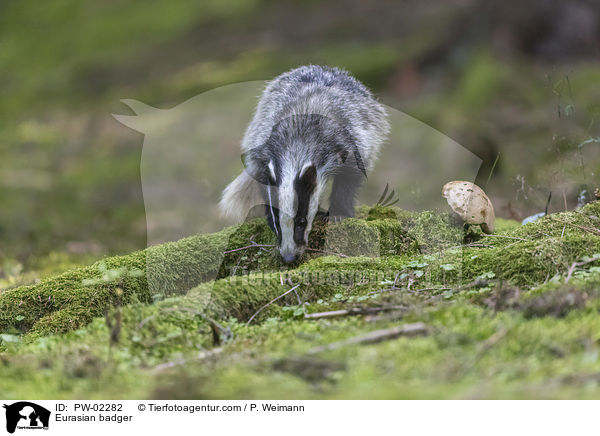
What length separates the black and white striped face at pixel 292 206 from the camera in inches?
193

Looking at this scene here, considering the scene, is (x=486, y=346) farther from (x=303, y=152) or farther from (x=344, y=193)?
(x=344, y=193)

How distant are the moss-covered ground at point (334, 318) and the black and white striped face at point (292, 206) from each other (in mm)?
186

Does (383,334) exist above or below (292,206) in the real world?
below

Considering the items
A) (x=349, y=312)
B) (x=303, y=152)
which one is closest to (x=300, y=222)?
(x=303, y=152)

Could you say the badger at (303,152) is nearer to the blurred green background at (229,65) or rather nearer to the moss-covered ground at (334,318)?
the moss-covered ground at (334,318)

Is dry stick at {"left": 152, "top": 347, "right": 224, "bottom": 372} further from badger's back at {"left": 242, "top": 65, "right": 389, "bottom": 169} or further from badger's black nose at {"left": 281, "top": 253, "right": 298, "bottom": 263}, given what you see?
badger's back at {"left": 242, "top": 65, "right": 389, "bottom": 169}

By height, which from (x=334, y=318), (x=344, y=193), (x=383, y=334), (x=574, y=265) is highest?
(x=344, y=193)

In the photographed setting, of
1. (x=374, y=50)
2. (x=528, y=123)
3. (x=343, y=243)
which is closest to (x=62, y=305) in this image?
(x=343, y=243)

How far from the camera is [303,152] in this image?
5289 mm
